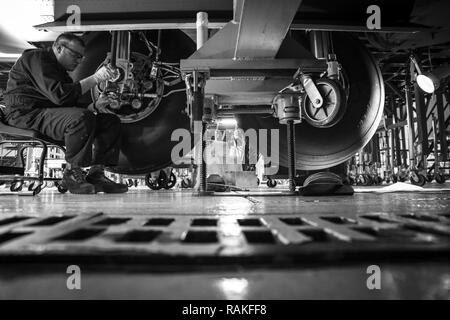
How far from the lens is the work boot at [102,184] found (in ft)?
6.86

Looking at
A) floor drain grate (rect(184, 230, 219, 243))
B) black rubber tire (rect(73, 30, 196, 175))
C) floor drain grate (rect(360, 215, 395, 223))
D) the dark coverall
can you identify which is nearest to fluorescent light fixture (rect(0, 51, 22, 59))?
black rubber tire (rect(73, 30, 196, 175))

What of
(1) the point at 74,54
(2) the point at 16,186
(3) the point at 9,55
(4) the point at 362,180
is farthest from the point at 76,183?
(4) the point at 362,180

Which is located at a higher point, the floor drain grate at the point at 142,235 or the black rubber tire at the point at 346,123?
the black rubber tire at the point at 346,123

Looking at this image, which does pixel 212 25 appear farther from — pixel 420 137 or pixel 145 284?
pixel 420 137

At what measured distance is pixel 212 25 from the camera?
2059mm

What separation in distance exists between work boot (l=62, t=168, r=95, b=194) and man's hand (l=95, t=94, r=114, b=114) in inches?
23.7

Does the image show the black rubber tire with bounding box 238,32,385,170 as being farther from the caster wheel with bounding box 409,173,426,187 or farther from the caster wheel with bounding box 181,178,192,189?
the caster wheel with bounding box 181,178,192,189

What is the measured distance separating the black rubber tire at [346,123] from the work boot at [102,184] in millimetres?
1174

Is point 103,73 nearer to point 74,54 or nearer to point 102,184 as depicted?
point 74,54

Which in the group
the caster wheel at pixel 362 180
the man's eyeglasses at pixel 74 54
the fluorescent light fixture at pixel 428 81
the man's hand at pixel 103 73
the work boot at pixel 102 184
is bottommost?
the caster wheel at pixel 362 180

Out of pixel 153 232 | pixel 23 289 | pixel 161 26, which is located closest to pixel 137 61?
pixel 161 26

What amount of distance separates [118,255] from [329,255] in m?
0.26

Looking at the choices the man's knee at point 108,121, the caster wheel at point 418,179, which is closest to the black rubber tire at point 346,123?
the man's knee at point 108,121

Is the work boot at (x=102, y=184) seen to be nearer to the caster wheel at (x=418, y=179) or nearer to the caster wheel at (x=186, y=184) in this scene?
the caster wheel at (x=186, y=184)
